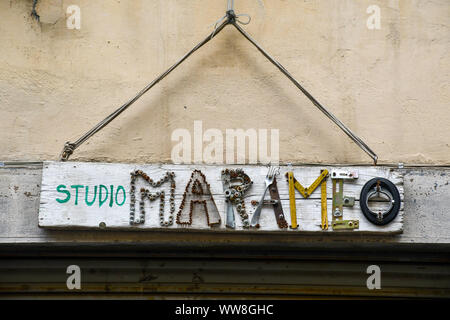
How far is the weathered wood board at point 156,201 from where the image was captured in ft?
10.5

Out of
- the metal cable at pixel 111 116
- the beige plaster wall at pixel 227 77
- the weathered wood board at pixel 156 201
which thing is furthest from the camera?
the beige plaster wall at pixel 227 77

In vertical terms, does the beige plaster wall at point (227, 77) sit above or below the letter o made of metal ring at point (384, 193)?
above

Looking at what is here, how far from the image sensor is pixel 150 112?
3.55 metres

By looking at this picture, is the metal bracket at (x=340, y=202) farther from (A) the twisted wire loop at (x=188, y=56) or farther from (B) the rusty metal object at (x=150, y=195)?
(B) the rusty metal object at (x=150, y=195)

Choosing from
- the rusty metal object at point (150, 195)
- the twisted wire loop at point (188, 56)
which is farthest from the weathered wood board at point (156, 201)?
the twisted wire loop at point (188, 56)

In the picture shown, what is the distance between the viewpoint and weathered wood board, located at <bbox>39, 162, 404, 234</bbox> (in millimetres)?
3207

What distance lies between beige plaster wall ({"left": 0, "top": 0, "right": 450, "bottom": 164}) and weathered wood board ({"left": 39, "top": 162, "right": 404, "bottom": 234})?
25 cm

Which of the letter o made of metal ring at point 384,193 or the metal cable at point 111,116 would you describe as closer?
the letter o made of metal ring at point 384,193

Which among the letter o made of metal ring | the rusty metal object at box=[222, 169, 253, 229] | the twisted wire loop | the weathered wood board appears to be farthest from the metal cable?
the letter o made of metal ring

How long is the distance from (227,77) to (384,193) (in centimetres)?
123

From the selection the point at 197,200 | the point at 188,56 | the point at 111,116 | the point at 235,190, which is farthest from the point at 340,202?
the point at 111,116

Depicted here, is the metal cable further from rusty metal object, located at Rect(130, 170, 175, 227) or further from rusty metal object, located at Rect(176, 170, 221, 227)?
rusty metal object, located at Rect(176, 170, 221, 227)

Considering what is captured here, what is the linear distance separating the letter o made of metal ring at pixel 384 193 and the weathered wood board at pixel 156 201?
0.03 m
